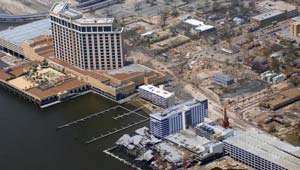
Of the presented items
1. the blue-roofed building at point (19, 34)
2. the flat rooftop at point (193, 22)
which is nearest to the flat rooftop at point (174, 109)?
the flat rooftop at point (193, 22)

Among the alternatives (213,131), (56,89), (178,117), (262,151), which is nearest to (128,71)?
(56,89)

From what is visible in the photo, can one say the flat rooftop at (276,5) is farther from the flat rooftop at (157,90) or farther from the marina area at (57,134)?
the marina area at (57,134)

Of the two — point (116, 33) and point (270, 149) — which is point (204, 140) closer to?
point (270, 149)

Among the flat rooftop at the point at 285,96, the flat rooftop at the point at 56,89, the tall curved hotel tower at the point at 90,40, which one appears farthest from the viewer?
the tall curved hotel tower at the point at 90,40

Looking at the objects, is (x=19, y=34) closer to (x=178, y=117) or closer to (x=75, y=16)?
Answer: (x=75, y=16)

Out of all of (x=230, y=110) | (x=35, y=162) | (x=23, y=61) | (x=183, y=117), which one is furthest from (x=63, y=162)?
(x=23, y=61)

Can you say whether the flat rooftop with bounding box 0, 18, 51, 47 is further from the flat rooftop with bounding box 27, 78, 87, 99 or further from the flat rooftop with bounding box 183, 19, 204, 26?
the flat rooftop with bounding box 183, 19, 204, 26

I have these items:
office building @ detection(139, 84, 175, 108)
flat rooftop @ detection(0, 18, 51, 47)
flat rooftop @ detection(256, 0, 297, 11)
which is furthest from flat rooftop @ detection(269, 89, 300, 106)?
flat rooftop @ detection(0, 18, 51, 47)
